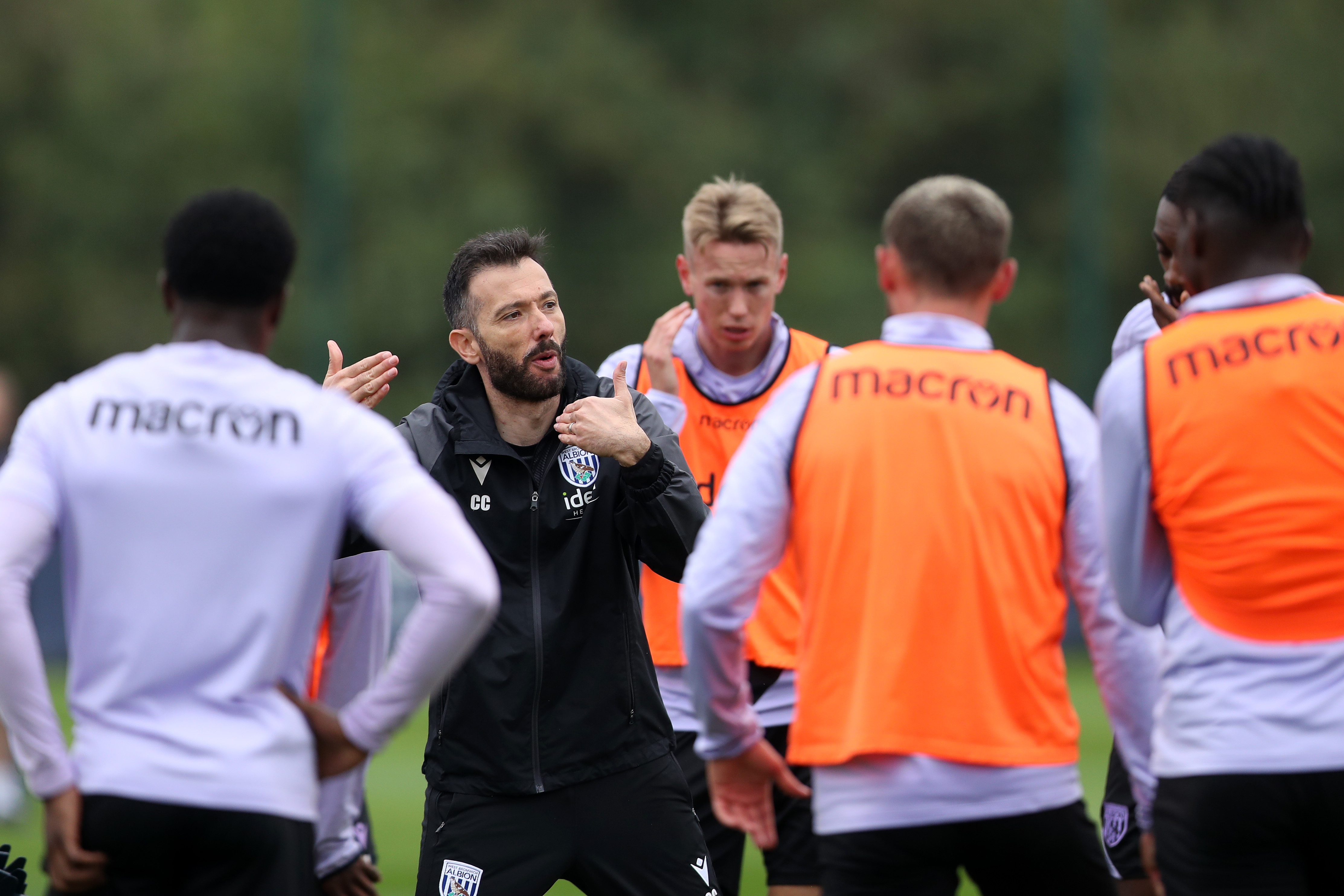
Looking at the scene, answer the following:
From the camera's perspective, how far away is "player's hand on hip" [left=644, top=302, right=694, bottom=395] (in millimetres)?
6227

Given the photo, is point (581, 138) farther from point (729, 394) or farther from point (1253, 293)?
point (1253, 293)

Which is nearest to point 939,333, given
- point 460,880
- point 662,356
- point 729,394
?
point 460,880

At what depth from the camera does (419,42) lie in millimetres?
29391

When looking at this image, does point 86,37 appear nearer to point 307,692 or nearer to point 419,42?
point 419,42

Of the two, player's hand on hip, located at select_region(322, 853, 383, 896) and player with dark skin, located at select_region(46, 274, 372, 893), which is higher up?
player with dark skin, located at select_region(46, 274, 372, 893)

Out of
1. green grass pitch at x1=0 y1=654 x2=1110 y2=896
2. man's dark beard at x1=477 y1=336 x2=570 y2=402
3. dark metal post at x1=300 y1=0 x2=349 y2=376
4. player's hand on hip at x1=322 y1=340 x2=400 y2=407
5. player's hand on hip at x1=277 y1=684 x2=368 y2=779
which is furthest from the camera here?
dark metal post at x1=300 y1=0 x2=349 y2=376

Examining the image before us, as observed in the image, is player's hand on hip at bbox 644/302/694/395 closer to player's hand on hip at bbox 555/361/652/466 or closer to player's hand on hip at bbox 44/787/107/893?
player's hand on hip at bbox 555/361/652/466

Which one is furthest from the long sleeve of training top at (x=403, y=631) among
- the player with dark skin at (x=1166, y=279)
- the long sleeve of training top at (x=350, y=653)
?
the player with dark skin at (x=1166, y=279)

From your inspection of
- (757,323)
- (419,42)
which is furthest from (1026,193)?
(757,323)

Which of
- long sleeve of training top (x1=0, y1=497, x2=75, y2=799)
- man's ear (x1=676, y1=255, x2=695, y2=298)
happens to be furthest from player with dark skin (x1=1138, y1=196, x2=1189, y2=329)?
long sleeve of training top (x1=0, y1=497, x2=75, y2=799)

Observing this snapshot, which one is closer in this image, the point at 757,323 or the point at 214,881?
the point at 214,881

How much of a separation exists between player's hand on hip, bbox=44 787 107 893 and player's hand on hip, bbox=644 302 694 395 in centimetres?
313

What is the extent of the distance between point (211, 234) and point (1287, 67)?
28495mm

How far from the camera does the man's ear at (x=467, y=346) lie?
549cm
